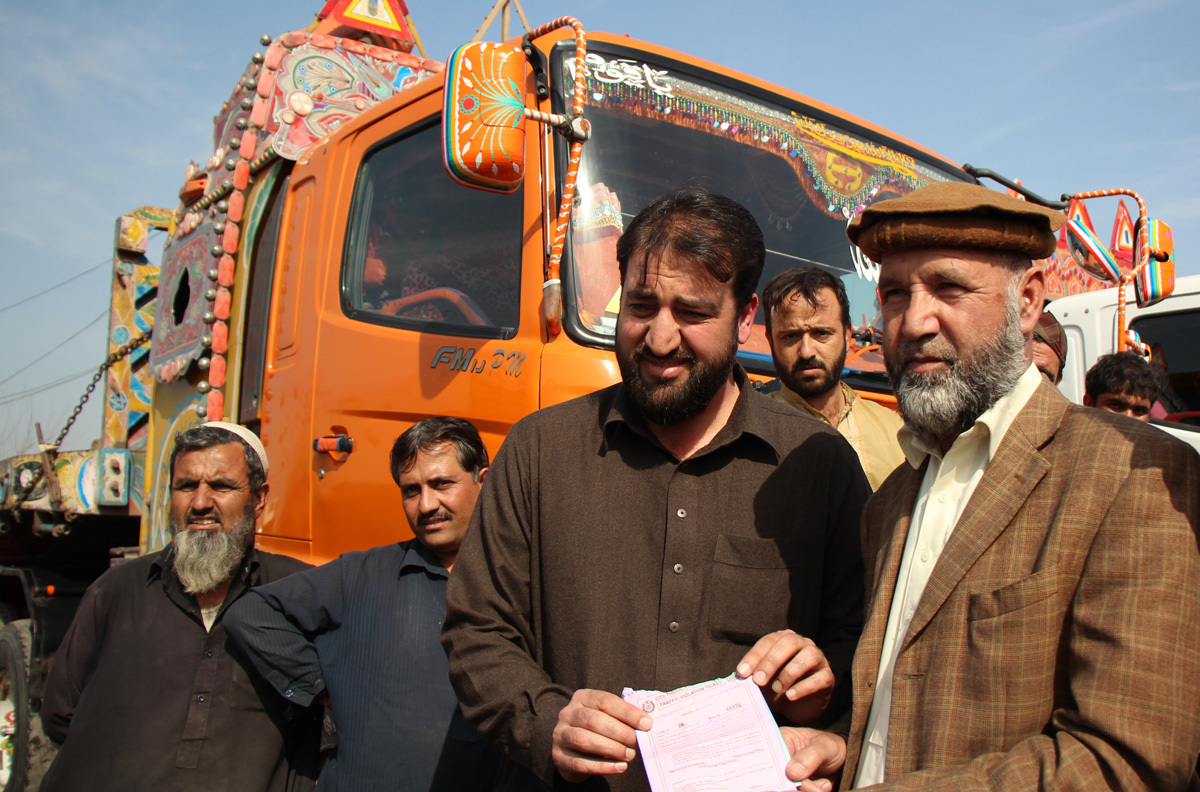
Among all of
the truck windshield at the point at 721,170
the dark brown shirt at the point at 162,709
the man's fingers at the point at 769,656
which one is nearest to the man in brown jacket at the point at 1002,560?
the man's fingers at the point at 769,656

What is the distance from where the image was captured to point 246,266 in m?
4.13

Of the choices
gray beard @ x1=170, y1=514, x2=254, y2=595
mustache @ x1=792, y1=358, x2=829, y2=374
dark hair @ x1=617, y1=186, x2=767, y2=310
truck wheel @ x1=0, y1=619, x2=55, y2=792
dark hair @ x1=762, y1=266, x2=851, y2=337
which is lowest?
truck wheel @ x1=0, y1=619, x2=55, y2=792

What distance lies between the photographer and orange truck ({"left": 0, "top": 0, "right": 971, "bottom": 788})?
8.68 ft

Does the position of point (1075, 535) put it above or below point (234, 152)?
below

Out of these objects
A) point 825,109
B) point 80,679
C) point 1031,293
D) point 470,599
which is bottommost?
point 80,679

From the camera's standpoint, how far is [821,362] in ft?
8.66

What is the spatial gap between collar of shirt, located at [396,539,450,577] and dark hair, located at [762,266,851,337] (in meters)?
1.21

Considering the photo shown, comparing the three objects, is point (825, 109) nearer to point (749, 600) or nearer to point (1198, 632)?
point (749, 600)

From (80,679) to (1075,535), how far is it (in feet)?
9.38

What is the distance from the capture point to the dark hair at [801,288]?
8.86 ft

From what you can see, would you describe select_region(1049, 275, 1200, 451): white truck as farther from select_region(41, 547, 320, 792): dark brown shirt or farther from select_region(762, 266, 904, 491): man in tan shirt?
select_region(41, 547, 320, 792): dark brown shirt

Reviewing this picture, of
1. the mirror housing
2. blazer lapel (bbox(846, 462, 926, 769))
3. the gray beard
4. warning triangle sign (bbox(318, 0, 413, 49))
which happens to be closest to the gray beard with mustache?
blazer lapel (bbox(846, 462, 926, 769))

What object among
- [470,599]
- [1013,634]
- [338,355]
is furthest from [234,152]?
[1013,634]

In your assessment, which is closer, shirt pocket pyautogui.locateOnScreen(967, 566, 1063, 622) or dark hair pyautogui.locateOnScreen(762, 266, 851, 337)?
shirt pocket pyautogui.locateOnScreen(967, 566, 1063, 622)
